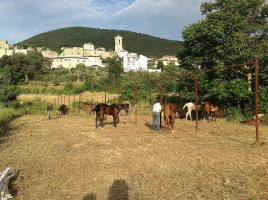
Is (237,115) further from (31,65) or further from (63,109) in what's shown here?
(31,65)

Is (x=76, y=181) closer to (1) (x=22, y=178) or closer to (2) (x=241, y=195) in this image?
(1) (x=22, y=178)

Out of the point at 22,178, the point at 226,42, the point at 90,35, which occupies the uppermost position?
the point at 90,35

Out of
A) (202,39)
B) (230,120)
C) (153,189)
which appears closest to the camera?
(153,189)

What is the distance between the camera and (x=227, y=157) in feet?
17.9

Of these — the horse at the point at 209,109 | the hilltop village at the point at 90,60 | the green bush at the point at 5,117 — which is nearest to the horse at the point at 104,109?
the green bush at the point at 5,117

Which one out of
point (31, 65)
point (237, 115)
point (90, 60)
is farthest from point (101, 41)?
point (237, 115)

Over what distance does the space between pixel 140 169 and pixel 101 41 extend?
14903cm

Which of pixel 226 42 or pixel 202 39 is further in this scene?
pixel 202 39

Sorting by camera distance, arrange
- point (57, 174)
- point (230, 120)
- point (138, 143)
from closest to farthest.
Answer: point (57, 174) < point (138, 143) < point (230, 120)

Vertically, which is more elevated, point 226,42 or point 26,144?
point 226,42

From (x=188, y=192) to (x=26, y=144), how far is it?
6.36 m

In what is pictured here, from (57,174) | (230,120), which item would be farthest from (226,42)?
(57,174)

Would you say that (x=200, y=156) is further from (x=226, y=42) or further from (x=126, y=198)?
(x=226, y=42)

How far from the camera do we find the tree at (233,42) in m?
11.6
